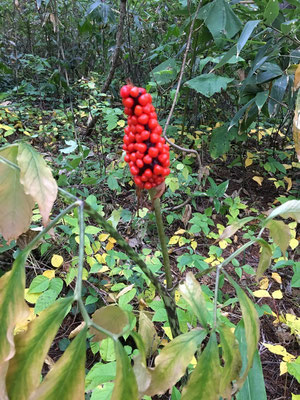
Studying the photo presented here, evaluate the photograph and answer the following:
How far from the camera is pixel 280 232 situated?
0.67m

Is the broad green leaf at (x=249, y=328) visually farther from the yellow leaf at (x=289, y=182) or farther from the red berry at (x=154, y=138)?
the yellow leaf at (x=289, y=182)

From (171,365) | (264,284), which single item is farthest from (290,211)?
(264,284)

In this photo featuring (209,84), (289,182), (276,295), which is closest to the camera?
(276,295)

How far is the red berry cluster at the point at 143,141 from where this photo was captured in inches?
21.4

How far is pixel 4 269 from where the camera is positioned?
153cm

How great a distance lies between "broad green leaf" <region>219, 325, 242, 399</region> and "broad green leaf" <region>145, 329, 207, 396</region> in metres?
0.05

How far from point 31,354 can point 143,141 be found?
1.22ft

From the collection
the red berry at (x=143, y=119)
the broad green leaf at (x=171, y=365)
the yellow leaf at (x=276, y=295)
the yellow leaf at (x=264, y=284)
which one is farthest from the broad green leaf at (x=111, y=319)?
the yellow leaf at (x=264, y=284)

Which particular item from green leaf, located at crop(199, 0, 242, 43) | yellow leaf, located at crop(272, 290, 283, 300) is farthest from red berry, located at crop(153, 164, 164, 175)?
green leaf, located at crop(199, 0, 242, 43)

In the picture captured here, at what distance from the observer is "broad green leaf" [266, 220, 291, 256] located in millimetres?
658

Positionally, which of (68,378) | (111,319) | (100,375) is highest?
(68,378)

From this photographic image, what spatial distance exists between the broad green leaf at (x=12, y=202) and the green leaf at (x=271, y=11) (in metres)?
1.37

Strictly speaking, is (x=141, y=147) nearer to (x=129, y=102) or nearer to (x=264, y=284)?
(x=129, y=102)

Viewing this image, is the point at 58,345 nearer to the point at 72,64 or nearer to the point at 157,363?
the point at 157,363
